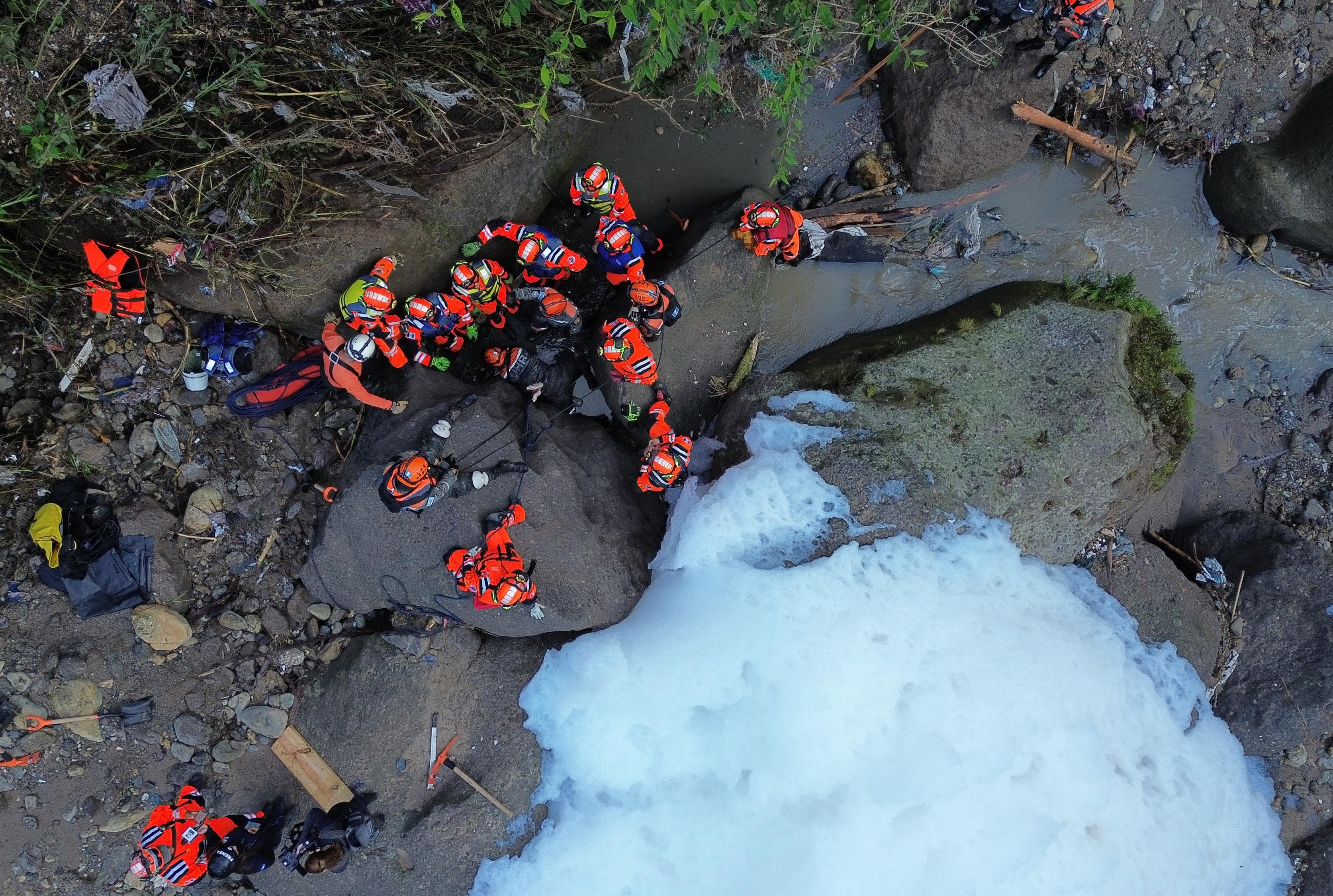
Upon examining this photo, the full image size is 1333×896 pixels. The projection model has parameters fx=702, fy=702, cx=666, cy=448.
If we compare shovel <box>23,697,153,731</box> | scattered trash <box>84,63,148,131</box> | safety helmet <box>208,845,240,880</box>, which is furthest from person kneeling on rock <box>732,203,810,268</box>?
safety helmet <box>208,845,240,880</box>

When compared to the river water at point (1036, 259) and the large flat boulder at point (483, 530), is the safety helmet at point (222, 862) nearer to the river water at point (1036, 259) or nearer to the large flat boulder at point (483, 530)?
the large flat boulder at point (483, 530)

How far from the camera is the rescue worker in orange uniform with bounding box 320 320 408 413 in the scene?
17.8 feet

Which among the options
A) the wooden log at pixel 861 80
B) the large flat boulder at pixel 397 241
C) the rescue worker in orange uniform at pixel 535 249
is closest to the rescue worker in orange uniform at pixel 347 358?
the large flat boulder at pixel 397 241

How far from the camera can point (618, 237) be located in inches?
223

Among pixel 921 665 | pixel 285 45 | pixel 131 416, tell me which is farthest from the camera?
pixel 131 416

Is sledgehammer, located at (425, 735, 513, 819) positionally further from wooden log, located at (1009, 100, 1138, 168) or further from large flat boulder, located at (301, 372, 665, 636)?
wooden log, located at (1009, 100, 1138, 168)

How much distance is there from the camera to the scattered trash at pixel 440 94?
5062mm

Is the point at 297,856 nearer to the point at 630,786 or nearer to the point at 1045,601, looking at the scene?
the point at 630,786

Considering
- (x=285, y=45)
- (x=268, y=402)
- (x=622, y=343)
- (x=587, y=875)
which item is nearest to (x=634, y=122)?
(x=622, y=343)

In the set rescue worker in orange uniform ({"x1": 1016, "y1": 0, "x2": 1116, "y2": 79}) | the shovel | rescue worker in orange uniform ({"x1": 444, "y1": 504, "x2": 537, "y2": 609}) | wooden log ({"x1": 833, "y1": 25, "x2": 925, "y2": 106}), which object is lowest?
the shovel

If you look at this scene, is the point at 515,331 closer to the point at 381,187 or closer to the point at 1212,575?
the point at 381,187

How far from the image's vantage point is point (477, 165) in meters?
5.61

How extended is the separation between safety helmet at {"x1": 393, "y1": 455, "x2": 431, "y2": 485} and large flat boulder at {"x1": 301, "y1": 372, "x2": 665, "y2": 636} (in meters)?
0.42

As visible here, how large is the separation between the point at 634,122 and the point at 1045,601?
537cm
